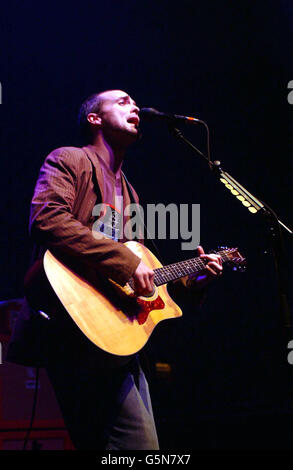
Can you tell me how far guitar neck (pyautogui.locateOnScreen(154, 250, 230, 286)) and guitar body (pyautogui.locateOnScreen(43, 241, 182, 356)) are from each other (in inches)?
6.3

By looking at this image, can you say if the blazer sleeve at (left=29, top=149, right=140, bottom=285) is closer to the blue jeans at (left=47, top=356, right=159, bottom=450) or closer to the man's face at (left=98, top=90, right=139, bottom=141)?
the blue jeans at (left=47, top=356, right=159, bottom=450)

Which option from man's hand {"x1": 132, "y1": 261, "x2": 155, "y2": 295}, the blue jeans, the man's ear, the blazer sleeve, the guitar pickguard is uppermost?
the man's ear

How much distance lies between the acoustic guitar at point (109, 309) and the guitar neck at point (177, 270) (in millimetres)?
41

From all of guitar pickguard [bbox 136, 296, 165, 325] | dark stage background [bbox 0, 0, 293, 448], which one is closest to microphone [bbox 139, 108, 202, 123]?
guitar pickguard [bbox 136, 296, 165, 325]

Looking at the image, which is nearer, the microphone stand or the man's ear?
the microphone stand

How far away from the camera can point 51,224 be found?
1.90 meters

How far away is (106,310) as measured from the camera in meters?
1.90

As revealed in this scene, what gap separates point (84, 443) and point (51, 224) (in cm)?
101

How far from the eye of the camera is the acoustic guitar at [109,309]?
177 centimetres

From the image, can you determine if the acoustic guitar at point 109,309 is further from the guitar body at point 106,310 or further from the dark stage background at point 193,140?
the dark stage background at point 193,140

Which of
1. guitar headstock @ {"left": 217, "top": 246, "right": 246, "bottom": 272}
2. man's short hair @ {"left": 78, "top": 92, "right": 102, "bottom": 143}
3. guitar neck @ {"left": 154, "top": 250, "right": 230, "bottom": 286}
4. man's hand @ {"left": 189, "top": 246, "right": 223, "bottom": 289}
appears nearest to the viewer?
guitar neck @ {"left": 154, "top": 250, "right": 230, "bottom": 286}

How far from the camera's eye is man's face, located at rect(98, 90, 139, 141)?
2.67 meters

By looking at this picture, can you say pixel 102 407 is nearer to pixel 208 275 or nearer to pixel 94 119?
pixel 208 275

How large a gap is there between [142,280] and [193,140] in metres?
2.96
